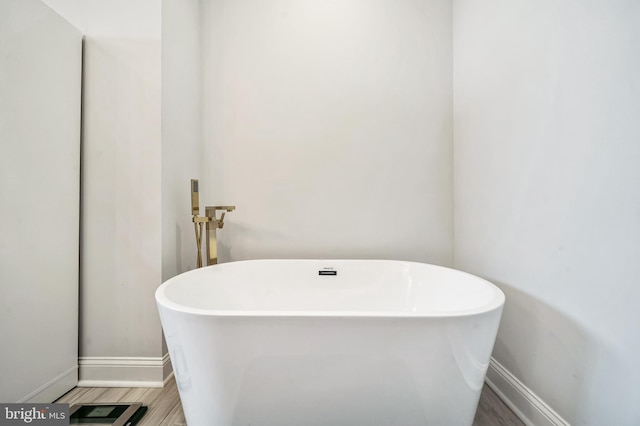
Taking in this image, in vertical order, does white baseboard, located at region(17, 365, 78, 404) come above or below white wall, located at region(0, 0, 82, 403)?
below

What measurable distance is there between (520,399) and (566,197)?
845 mm

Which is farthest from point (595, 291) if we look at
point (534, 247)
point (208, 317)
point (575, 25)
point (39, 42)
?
point (39, 42)

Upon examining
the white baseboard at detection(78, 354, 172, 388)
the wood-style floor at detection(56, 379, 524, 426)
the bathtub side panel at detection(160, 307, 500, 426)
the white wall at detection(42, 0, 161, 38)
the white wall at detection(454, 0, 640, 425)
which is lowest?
the wood-style floor at detection(56, 379, 524, 426)

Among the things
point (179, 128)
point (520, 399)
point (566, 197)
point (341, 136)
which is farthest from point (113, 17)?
point (520, 399)

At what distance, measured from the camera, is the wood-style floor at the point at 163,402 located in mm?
1014

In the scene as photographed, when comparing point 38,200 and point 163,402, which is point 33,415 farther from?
point 38,200

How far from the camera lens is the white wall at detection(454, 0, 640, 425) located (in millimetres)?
708

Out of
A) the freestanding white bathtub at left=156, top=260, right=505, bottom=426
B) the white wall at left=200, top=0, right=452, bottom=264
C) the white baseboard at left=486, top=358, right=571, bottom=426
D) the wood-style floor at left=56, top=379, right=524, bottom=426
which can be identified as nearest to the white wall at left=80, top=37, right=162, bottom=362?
the wood-style floor at left=56, top=379, right=524, bottom=426

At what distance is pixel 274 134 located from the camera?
1702 millimetres

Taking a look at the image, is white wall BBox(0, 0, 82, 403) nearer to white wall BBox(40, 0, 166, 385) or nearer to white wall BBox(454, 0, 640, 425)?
white wall BBox(40, 0, 166, 385)

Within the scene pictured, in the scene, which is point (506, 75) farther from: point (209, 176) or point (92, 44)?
A: point (92, 44)

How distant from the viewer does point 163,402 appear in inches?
44.6

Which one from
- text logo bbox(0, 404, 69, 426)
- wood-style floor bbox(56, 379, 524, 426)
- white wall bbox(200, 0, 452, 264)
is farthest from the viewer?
white wall bbox(200, 0, 452, 264)

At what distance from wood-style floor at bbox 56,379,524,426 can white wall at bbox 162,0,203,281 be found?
54 centimetres
